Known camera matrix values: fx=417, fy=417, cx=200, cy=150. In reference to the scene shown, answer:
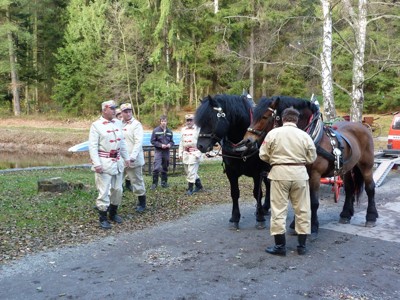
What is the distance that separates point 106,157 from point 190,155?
374 centimetres

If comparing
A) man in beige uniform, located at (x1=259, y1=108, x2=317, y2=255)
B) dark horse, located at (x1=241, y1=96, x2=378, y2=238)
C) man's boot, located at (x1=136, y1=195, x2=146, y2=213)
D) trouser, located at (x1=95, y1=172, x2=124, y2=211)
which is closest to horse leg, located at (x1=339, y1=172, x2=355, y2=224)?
dark horse, located at (x1=241, y1=96, x2=378, y2=238)

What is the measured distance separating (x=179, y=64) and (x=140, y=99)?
437cm

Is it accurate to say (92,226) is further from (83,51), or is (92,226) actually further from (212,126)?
(83,51)

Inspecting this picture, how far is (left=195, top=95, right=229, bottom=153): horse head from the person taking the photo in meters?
6.02

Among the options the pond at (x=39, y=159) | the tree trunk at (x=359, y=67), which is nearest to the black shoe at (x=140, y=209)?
the tree trunk at (x=359, y=67)

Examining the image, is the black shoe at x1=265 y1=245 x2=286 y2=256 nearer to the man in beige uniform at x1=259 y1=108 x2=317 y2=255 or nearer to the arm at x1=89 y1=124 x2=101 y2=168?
the man in beige uniform at x1=259 y1=108 x2=317 y2=255

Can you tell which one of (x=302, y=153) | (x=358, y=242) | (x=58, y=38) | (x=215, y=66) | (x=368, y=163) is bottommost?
(x=358, y=242)

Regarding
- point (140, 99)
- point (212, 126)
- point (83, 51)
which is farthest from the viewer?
point (83, 51)

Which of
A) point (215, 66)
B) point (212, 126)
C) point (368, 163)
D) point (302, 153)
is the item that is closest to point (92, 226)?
point (212, 126)

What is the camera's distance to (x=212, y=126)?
6.04 meters

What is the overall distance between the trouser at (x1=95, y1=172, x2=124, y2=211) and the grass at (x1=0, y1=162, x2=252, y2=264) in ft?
1.37

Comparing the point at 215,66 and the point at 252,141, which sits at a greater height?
the point at 215,66

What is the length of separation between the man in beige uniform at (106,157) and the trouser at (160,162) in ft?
12.9

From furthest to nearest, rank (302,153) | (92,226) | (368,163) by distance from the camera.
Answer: (368,163), (92,226), (302,153)
